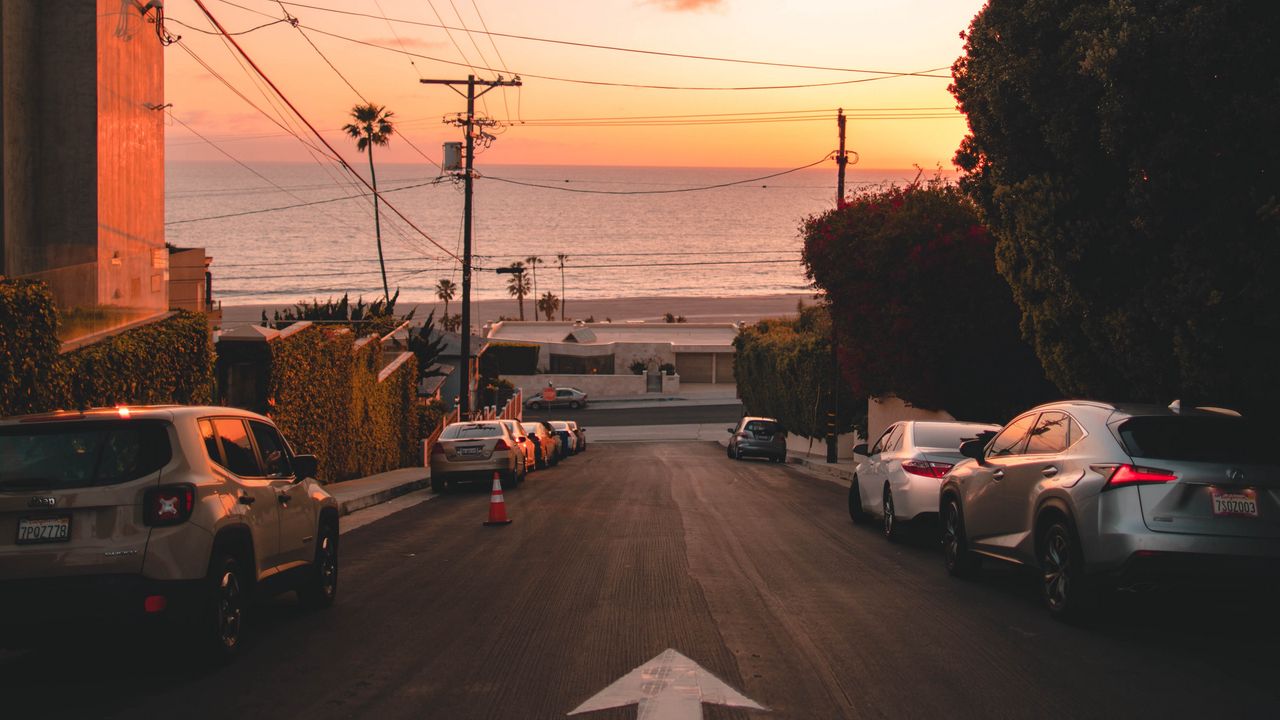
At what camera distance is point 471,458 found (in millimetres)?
24922

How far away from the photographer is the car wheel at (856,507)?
17.3m

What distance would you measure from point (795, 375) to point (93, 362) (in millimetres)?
35023

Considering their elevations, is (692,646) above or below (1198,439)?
below

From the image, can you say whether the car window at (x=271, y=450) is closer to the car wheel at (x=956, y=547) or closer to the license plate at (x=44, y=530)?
the license plate at (x=44, y=530)

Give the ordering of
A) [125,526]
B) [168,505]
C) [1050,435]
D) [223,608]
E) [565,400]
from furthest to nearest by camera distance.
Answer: [565,400] < [1050,435] < [223,608] < [168,505] < [125,526]

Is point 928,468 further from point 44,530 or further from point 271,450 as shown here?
point 44,530

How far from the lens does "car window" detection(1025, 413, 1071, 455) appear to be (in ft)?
33.2

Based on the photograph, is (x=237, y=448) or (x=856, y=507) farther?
(x=856, y=507)

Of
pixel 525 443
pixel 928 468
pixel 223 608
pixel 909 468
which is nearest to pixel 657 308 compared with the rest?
pixel 525 443

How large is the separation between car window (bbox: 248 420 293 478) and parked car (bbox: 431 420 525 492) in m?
14.9

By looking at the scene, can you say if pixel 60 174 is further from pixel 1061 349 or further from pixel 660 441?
pixel 660 441

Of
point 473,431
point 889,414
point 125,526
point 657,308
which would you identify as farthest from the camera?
point 657,308

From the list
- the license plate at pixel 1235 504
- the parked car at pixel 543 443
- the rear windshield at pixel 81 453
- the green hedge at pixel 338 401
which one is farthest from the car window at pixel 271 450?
the parked car at pixel 543 443

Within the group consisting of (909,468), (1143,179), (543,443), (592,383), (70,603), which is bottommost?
(543,443)
